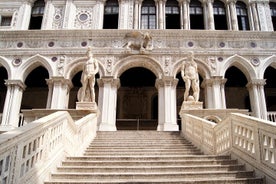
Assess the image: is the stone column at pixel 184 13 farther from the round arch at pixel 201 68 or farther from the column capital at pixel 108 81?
the column capital at pixel 108 81

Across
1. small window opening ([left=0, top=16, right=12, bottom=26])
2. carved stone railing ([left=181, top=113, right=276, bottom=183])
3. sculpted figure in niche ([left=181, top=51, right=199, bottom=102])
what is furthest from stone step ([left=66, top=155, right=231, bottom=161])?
small window opening ([left=0, top=16, right=12, bottom=26])

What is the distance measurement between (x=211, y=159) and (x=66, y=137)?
12.8 ft

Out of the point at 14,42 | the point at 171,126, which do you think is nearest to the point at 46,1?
the point at 14,42

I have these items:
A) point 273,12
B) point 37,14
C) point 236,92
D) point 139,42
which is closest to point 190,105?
point 139,42

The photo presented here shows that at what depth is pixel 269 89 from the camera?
71.1ft

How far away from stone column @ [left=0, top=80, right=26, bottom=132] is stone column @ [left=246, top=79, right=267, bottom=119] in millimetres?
14950

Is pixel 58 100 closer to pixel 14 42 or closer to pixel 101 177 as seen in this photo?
pixel 14 42

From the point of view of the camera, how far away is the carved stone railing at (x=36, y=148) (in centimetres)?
423

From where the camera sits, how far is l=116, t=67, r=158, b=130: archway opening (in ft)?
68.9

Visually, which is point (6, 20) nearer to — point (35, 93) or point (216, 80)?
point (35, 93)

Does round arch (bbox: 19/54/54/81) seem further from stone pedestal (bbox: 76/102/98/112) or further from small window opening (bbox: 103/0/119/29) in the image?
stone pedestal (bbox: 76/102/98/112)

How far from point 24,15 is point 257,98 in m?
17.2

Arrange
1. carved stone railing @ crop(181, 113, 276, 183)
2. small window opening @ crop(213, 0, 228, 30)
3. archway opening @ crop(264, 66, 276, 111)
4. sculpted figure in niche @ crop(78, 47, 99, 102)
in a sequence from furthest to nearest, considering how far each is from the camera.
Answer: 1. archway opening @ crop(264, 66, 276, 111)
2. small window opening @ crop(213, 0, 228, 30)
3. sculpted figure in niche @ crop(78, 47, 99, 102)
4. carved stone railing @ crop(181, 113, 276, 183)

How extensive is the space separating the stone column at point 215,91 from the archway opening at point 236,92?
4.59m
